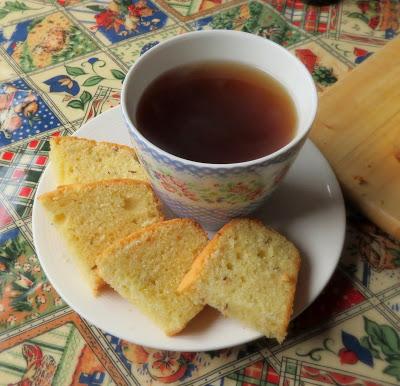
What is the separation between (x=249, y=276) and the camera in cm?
83

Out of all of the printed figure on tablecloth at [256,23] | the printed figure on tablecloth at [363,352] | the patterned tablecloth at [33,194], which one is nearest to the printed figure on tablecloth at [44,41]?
the patterned tablecloth at [33,194]

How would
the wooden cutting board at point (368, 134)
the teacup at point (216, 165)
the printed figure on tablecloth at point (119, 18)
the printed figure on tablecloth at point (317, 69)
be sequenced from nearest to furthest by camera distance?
the teacup at point (216, 165) < the wooden cutting board at point (368, 134) < the printed figure on tablecloth at point (317, 69) < the printed figure on tablecloth at point (119, 18)

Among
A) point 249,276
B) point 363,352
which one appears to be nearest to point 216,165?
point 249,276

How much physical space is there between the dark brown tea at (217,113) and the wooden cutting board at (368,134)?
250 mm

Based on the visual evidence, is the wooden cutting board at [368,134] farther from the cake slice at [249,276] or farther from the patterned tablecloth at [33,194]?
the cake slice at [249,276]

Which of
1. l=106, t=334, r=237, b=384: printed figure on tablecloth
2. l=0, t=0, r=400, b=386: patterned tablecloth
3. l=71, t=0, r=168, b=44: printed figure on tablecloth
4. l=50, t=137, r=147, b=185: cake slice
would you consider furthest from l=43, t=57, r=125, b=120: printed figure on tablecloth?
l=106, t=334, r=237, b=384: printed figure on tablecloth

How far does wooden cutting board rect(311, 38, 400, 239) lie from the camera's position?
40.9 inches

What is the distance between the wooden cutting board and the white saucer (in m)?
0.11

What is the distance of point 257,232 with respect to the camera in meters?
0.88

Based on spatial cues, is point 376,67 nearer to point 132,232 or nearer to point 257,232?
point 257,232

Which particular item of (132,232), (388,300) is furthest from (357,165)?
(132,232)

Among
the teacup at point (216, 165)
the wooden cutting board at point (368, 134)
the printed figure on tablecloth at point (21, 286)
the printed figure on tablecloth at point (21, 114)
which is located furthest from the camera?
the printed figure on tablecloth at point (21, 114)

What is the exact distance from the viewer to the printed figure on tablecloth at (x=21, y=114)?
4.00 ft

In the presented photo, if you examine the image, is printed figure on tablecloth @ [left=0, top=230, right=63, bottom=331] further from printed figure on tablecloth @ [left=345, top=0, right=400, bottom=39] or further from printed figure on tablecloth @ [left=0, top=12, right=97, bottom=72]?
printed figure on tablecloth @ [left=345, top=0, right=400, bottom=39]
